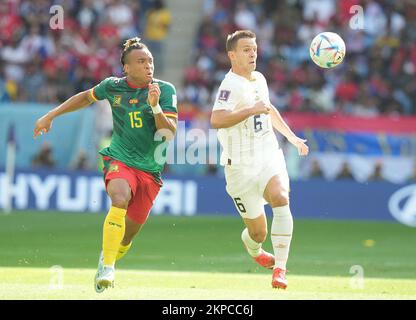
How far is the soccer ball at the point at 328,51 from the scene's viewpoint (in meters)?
11.8

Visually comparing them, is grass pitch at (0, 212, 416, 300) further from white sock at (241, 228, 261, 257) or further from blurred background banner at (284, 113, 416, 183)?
blurred background banner at (284, 113, 416, 183)

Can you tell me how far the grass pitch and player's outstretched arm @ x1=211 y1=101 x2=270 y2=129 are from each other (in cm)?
176

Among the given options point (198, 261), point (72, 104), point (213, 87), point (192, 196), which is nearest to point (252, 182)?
point (72, 104)

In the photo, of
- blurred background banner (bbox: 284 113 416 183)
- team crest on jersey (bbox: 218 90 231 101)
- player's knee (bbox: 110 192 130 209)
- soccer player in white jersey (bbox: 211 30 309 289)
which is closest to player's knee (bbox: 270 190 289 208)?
soccer player in white jersey (bbox: 211 30 309 289)

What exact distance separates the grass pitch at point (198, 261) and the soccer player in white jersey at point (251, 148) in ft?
2.45

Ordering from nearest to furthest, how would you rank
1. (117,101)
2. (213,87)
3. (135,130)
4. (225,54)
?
(135,130)
(117,101)
(213,87)
(225,54)

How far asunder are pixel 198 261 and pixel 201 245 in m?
2.18

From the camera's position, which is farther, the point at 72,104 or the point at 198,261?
the point at 198,261

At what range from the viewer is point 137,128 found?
1104 centimetres

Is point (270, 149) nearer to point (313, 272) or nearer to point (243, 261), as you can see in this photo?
point (313, 272)

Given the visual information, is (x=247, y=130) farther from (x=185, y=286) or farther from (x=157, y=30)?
(x=157, y=30)

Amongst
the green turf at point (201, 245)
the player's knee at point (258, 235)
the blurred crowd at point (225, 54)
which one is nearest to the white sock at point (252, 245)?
the player's knee at point (258, 235)

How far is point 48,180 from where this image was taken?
21891mm
